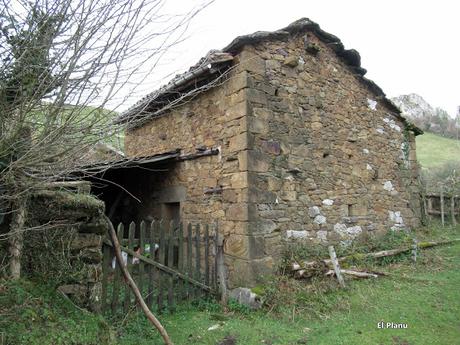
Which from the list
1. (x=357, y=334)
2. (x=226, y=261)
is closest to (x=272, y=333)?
(x=357, y=334)

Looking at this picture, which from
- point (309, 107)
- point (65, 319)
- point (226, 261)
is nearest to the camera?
point (65, 319)

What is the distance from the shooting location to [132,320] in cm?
402

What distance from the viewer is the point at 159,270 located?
455cm

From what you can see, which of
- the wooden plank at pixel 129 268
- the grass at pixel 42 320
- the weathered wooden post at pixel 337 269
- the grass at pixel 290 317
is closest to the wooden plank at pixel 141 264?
the wooden plank at pixel 129 268

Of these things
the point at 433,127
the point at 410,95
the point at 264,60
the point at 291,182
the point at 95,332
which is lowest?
the point at 95,332

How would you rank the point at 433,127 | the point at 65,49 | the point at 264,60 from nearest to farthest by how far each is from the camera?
the point at 65,49 → the point at 264,60 → the point at 433,127

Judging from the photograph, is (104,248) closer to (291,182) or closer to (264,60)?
(291,182)

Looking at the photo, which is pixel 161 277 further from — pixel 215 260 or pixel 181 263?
pixel 215 260

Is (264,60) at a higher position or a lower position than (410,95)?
lower

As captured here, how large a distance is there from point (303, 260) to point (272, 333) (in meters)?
1.63

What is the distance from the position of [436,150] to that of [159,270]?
28.6 metres

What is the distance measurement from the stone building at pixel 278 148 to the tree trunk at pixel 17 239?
8.10 ft

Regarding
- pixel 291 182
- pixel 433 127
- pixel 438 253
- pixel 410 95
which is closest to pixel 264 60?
pixel 291 182

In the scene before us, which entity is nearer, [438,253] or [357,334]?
[357,334]
